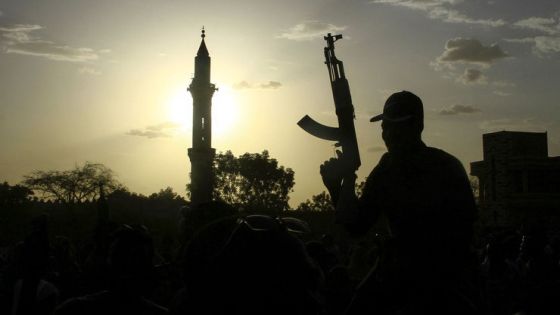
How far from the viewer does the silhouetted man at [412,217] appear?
2816 mm

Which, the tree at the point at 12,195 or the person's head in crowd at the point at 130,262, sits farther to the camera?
the tree at the point at 12,195

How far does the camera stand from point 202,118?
54844 mm

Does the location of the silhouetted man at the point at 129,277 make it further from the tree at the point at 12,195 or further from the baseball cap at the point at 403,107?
the tree at the point at 12,195

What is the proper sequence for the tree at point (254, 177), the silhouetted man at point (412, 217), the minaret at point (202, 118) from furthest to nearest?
the tree at point (254, 177)
the minaret at point (202, 118)
the silhouetted man at point (412, 217)

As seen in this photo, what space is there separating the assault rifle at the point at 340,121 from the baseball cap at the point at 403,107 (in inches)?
16.0

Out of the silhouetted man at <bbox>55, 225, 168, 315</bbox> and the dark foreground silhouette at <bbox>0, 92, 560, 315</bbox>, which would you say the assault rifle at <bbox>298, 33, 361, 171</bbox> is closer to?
the dark foreground silhouette at <bbox>0, 92, 560, 315</bbox>

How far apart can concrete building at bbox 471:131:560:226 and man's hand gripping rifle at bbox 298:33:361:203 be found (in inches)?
1946

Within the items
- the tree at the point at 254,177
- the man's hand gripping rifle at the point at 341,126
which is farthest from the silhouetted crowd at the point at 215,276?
the tree at the point at 254,177

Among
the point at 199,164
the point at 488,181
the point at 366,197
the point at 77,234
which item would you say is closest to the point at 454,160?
the point at 366,197

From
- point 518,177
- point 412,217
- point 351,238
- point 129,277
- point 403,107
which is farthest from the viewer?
point 518,177

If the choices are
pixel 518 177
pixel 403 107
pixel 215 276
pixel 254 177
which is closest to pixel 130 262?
pixel 215 276

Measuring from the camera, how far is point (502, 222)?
2028 inches

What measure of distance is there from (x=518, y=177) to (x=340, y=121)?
53.1m

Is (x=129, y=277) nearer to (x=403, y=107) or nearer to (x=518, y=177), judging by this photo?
(x=403, y=107)
